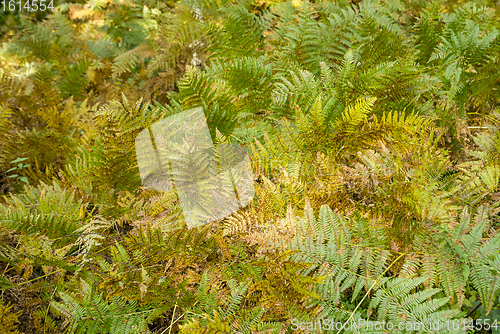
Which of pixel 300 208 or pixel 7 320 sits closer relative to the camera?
pixel 7 320

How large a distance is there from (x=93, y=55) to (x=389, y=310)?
3.30 meters

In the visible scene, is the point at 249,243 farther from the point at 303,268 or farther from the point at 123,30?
the point at 123,30

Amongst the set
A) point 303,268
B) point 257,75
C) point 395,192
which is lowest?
point 303,268

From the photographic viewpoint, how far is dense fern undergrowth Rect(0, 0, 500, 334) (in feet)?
3.93

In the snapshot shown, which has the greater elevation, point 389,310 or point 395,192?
point 395,192

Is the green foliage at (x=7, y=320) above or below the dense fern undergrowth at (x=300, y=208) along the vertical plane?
below

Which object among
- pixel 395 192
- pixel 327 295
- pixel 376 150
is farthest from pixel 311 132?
pixel 327 295

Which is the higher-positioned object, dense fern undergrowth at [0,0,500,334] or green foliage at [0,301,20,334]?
dense fern undergrowth at [0,0,500,334]

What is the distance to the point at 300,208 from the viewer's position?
1496mm

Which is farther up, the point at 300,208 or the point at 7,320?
the point at 300,208

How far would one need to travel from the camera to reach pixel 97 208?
1.86m

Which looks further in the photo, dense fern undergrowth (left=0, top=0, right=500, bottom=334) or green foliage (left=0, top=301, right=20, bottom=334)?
green foliage (left=0, top=301, right=20, bottom=334)

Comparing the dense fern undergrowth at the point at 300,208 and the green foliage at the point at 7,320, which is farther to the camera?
the green foliage at the point at 7,320

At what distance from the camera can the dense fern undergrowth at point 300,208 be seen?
1199 mm
